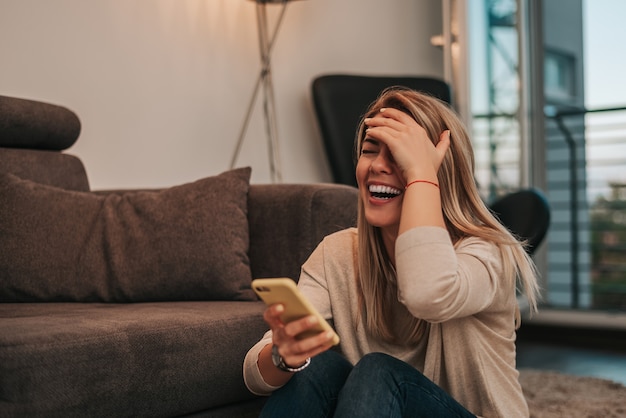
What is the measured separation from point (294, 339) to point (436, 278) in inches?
8.8

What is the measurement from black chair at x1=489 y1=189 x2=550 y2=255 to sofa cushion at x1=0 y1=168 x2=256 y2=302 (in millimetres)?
1223

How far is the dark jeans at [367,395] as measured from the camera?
118 centimetres

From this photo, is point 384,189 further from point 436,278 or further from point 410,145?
point 436,278

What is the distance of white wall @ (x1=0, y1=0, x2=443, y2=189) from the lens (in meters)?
2.59

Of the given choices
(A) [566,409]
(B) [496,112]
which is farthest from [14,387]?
(B) [496,112]

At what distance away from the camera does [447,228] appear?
139cm

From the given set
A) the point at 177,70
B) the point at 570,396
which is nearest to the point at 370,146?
the point at 570,396

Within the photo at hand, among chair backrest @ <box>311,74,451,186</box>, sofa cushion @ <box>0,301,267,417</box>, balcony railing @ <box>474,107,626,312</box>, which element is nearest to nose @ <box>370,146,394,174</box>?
sofa cushion @ <box>0,301,267,417</box>

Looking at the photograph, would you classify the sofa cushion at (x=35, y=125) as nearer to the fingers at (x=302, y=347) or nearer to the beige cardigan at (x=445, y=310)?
the beige cardigan at (x=445, y=310)

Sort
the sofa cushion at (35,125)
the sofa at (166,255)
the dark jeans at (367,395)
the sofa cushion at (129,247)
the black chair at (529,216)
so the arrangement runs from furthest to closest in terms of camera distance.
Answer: the black chair at (529,216)
the sofa cushion at (35,125)
the sofa cushion at (129,247)
the sofa at (166,255)
the dark jeans at (367,395)

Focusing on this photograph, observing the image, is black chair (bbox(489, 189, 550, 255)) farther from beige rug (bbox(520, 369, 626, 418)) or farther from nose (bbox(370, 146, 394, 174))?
nose (bbox(370, 146, 394, 174))

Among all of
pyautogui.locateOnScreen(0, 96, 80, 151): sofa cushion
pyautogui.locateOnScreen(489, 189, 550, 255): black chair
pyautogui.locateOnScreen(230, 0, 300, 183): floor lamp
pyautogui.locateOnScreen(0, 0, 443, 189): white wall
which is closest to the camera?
pyautogui.locateOnScreen(0, 96, 80, 151): sofa cushion

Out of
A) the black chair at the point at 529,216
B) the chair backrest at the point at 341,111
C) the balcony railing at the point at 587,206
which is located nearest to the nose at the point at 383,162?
the black chair at the point at 529,216

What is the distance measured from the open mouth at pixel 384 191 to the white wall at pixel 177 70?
1.54m
